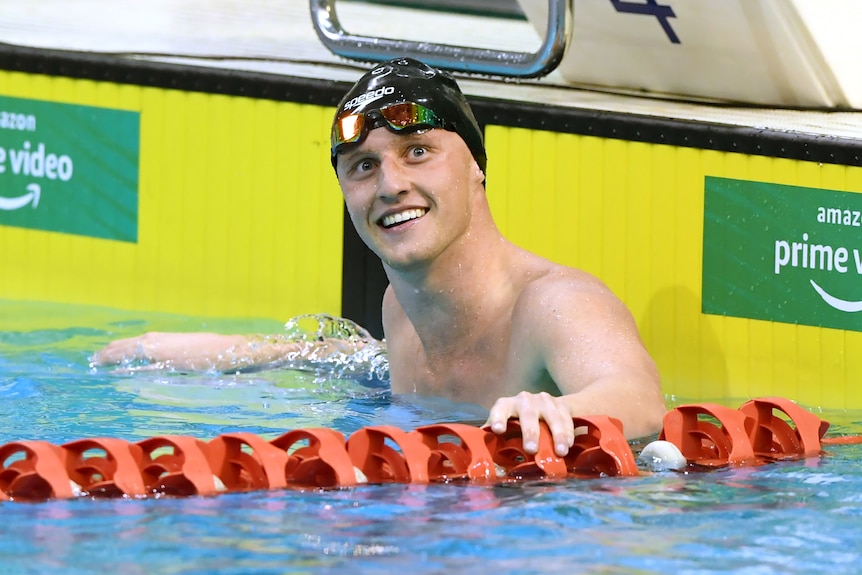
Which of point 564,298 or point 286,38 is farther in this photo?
point 286,38

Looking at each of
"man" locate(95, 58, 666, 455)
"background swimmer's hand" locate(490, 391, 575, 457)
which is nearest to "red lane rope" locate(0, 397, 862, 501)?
"background swimmer's hand" locate(490, 391, 575, 457)

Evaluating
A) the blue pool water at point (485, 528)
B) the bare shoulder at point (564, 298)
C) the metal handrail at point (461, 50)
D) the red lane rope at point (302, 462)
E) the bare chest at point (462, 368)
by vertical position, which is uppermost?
the metal handrail at point (461, 50)

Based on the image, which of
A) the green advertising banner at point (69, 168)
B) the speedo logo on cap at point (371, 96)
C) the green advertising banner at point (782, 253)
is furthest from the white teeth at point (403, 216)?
the green advertising banner at point (69, 168)

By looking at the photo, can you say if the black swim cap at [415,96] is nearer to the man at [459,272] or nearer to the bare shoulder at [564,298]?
the man at [459,272]

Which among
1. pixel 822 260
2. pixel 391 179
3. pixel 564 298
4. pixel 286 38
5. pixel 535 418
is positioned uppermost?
pixel 286 38

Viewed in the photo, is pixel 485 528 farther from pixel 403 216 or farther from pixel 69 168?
pixel 69 168

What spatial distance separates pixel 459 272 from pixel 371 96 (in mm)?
395

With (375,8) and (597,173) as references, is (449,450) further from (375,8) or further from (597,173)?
(375,8)

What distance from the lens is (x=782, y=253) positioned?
12.3 feet

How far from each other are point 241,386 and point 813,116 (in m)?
1.57

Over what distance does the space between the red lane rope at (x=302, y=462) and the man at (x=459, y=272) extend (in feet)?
0.73

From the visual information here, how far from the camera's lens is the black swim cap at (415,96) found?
3127 mm

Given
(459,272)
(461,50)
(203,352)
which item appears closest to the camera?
(459,272)

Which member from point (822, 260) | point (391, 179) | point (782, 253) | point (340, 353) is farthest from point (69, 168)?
point (822, 260)
